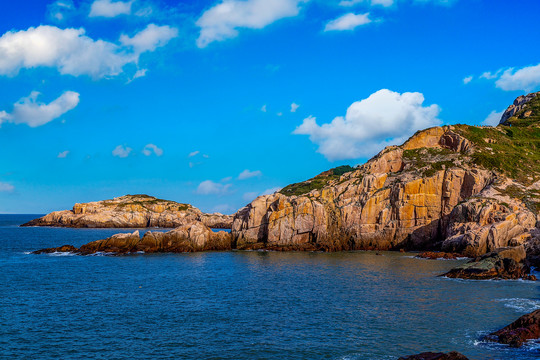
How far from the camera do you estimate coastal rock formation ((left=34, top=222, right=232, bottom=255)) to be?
325ft

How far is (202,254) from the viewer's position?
96625mm

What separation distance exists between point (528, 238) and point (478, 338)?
2088 inches

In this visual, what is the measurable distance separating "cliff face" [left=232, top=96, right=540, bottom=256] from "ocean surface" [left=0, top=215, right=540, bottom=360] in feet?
74.1

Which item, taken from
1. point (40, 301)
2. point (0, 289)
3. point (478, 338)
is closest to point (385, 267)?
point (478, 338)

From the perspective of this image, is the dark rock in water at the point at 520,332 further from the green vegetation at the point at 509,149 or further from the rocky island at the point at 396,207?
the green vegetation at the point at 509,149

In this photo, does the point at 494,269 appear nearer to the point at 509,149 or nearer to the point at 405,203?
the point at 405,203

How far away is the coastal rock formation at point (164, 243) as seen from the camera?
325ft

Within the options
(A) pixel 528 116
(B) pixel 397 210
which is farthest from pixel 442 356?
(A) pixel 528 116

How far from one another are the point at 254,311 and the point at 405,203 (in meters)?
64.0

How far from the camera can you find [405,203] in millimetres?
98312

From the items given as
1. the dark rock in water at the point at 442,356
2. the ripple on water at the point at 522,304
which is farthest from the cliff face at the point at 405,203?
the dark rock in water at the point at 442,356

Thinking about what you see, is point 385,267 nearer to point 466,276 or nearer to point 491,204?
point 466,276

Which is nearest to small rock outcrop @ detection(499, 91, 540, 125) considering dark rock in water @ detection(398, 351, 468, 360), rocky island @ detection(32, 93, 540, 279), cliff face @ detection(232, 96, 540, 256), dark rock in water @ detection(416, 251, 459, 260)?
rocky island @ detection(32, 93, 540, 279)

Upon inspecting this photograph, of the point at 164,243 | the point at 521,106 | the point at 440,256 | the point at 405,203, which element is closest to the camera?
the point at 440,256
